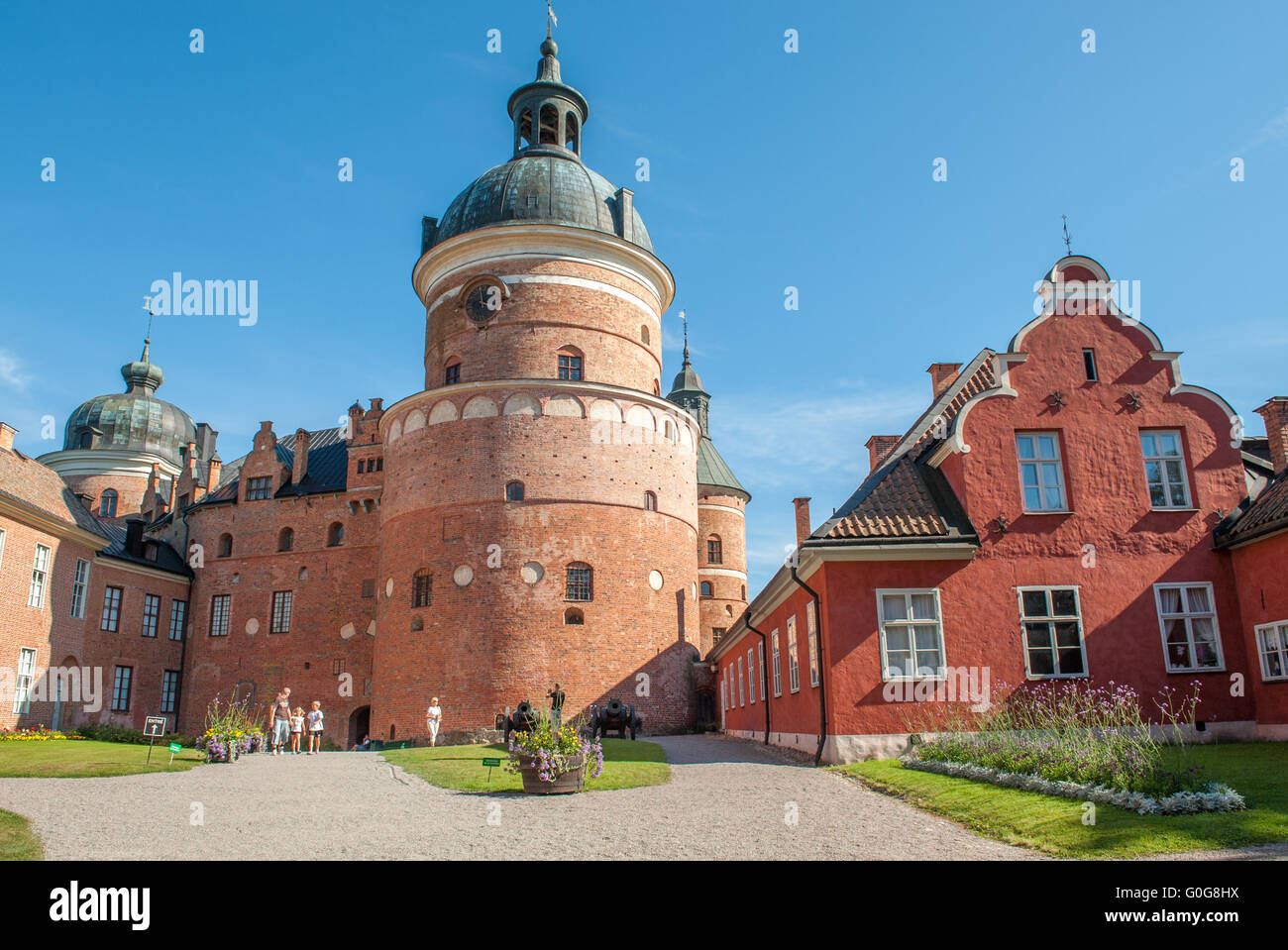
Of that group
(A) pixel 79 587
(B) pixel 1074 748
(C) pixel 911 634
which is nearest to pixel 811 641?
(C) pixel 911 634

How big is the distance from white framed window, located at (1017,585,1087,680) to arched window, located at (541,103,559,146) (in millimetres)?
29979

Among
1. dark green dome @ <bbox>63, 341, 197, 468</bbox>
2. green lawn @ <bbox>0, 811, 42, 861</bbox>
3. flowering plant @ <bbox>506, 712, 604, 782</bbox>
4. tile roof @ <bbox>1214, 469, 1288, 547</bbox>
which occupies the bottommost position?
green lawn @ <bbox>0, 811, 42, 861</bbox>

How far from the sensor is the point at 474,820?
34.7ft

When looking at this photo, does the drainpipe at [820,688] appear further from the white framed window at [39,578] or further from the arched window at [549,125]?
the arched window at [549,125]

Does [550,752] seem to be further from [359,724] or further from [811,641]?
→ [359,724]

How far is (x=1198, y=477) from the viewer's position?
17.7m

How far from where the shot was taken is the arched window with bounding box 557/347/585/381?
A: 34375mm

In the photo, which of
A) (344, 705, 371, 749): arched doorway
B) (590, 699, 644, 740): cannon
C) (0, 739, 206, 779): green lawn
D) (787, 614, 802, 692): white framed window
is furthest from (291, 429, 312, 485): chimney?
(787, 614, 802, 692): white framed window

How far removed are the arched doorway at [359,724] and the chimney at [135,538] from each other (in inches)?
455

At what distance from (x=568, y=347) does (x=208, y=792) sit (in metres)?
22.9

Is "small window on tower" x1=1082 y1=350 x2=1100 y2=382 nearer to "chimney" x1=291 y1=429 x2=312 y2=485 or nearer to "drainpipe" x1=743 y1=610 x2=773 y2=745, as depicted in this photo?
"drainpipe" x1=743 y1=610 x2=773 y2=745

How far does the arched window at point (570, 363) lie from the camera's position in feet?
113
